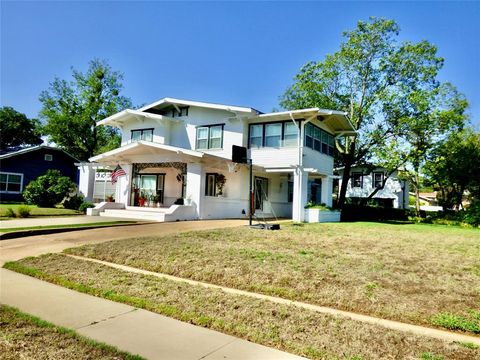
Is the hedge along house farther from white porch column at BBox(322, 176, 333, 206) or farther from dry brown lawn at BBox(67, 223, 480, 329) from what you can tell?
dry brown lawn at BBox(67, 223, 480, 329)

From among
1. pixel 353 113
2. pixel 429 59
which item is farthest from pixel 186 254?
pixel 429 59

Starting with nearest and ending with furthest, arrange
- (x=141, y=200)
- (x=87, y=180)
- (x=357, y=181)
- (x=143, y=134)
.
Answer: (x=141, y=200) < (x=143, y=134) < (x=87, y=180) < (x=357, y=181)

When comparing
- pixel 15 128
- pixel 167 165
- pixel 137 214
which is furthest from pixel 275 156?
pixel 15 128

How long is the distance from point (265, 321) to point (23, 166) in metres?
29.5

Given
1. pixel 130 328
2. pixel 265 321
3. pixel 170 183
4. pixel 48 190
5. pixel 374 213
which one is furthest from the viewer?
pixel 374 213

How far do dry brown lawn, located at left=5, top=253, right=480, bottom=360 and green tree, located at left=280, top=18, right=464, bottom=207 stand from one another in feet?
71.0

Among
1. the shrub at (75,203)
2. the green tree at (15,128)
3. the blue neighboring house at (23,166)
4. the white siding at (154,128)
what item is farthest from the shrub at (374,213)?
the green tree at (15,128)

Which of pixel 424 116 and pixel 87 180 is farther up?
pixel 424 116

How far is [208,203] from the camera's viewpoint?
1638cm

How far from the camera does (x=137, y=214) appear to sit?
16281mm

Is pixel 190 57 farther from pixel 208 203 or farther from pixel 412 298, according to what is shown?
pixel 412 298

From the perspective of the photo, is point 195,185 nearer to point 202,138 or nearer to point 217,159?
point 217,159

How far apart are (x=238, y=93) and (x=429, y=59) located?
16525 millimetres

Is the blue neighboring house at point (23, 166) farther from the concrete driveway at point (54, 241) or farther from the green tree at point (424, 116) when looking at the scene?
the green tree at point (424, 116)
